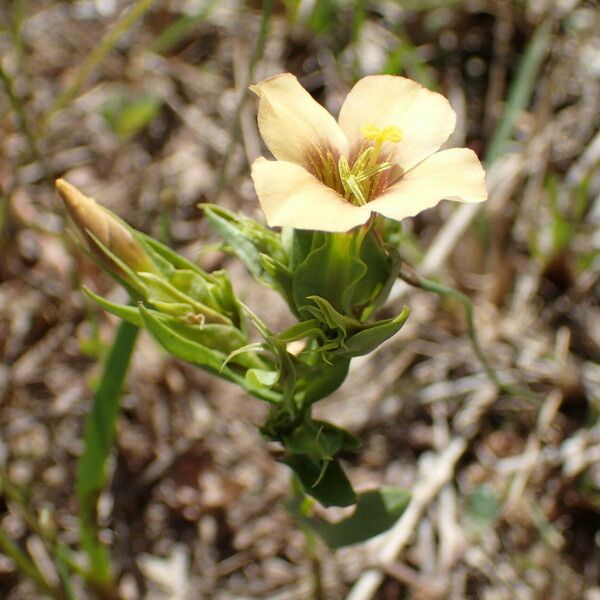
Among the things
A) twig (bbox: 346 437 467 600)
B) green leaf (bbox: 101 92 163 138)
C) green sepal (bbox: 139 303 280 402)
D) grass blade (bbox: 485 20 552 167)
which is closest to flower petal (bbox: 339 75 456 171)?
green sepal (bbox: 139 303 280 402)

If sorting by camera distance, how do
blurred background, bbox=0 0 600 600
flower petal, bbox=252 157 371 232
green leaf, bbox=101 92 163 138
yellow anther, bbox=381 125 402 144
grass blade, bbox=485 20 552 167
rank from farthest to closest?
green leaf, bbox=101 92 163 138, grass blade, bbox=485 20 552 167, blurred background, bbox=0 0 600 600, yellow anther, bbox=381 125 402 144, flower petal, bbox=252 157 371 232

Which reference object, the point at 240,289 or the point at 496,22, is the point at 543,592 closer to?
the point at 240,289

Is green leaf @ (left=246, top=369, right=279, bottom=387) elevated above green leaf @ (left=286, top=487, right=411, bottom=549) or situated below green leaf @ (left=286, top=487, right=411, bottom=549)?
above

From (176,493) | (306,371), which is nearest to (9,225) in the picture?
(176,493)

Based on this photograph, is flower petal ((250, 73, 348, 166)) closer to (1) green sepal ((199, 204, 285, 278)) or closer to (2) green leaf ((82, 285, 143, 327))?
(1) green sepal ((199, 204, 285, 278))

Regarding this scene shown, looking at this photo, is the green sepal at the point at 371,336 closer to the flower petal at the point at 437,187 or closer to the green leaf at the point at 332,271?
the green leaf at the point at 332,271
